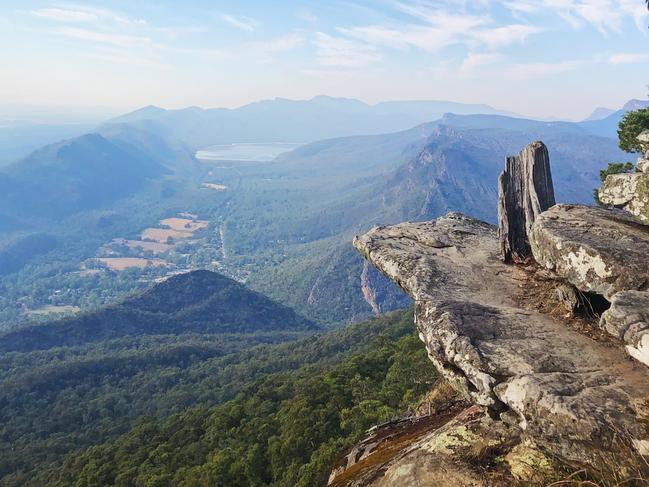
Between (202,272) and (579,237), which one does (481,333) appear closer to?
(579,237)

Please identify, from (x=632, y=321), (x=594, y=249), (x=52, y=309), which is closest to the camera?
(x=632, y=321)

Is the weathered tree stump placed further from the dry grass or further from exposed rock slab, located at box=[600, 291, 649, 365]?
the dry grass

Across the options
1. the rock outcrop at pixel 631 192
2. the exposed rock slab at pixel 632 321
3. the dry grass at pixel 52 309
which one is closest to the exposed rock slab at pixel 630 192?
the rock outcrop at pixel 631 192

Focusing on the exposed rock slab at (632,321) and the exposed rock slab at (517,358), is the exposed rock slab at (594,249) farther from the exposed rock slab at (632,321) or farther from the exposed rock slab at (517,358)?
the exposed rock slab at (517,358)

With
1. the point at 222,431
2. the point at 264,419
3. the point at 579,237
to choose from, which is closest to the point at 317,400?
the point at 264,419

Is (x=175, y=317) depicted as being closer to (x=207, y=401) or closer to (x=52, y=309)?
(x=207, y=401)

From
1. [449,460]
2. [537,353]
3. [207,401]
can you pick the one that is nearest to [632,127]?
[537,353]
